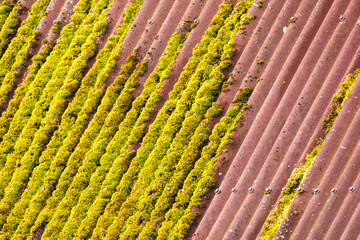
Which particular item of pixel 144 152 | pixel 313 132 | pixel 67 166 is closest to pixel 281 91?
pixel 313 132

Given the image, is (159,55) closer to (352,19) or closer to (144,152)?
(144,152)

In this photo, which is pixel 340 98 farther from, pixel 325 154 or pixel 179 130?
pixel 179 130

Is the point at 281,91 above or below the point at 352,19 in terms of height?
below

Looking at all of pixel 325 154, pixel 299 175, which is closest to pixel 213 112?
pixel 299 175

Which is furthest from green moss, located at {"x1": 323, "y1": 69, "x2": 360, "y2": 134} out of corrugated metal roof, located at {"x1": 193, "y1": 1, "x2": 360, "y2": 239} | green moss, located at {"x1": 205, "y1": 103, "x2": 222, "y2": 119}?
green moss, located at {"x1": 205, "y1": 103, "x2": 222, "y2": 119}

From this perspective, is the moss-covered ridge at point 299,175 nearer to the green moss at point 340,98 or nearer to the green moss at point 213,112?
the green moss at point 340,98

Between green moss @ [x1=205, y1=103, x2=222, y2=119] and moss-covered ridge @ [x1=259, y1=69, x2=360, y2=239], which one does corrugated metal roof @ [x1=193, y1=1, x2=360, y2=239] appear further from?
green moss @ [x1=205, y1=103, x2=222, y2=119]

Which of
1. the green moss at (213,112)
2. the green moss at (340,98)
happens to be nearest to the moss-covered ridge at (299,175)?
the green moss at (340,98)

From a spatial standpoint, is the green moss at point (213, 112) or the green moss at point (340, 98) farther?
the green moss at point (213, 112)
